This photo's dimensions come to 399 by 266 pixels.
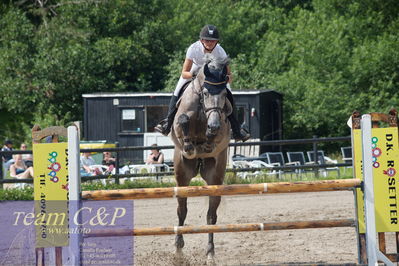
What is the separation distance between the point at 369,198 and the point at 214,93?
1.69 meters

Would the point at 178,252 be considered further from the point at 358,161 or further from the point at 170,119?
the point at 358,161

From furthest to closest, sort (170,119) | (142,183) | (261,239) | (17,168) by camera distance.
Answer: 1. (17,168)
2. (142,183)
3. (261,239)
4. (170,119)

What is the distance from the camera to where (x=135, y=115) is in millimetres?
19406

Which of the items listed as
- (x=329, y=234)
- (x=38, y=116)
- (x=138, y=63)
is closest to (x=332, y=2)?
(x=138, y=63)

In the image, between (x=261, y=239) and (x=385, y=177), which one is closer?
(x=385, y=177)

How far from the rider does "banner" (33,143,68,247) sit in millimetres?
1820

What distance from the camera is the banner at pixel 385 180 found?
5.14m

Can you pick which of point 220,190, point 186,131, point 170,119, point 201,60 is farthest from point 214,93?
point 220,190

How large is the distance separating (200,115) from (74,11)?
19.7m

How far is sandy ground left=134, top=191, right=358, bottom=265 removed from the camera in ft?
21.2

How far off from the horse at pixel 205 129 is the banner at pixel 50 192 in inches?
54.2

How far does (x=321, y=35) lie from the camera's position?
24078 millimetres

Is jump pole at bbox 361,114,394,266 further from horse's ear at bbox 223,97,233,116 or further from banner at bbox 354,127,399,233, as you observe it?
horse's ear at bbox 223,97,233,116

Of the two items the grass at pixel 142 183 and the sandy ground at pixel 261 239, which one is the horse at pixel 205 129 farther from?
the grass at pixel 142 183
